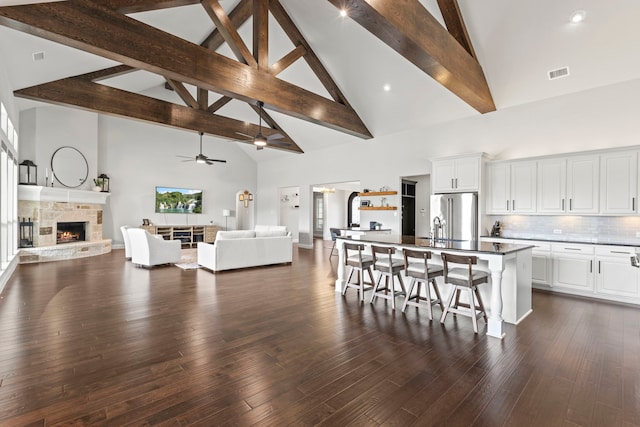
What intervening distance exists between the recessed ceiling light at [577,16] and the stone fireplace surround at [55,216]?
36.7ft

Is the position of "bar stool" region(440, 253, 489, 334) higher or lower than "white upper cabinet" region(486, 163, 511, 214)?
lower

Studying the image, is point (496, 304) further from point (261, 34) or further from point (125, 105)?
point (125, 105)


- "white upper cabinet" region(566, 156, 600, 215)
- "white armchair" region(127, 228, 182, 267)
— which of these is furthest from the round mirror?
"white upper cabinet" region(566, 156, 600, 215)

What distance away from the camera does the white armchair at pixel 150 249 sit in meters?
6.86

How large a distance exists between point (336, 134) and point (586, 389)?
841 centimetres

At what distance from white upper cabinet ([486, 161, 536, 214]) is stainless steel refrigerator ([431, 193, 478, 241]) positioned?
0.34 metres

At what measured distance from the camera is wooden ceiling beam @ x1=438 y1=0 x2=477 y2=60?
4641 millimetres

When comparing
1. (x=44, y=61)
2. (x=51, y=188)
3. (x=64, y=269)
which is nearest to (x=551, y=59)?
(x=44, y=61)

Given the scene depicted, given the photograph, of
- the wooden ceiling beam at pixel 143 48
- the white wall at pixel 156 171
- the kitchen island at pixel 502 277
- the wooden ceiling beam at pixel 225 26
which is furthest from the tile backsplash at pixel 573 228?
the white wall at pixel 156 171

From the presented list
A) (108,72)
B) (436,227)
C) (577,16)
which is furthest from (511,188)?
(108,72)

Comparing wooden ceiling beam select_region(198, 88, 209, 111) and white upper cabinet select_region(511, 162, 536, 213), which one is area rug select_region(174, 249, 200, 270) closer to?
wooden ceiling beam select_region(198, 88, 209, 111)

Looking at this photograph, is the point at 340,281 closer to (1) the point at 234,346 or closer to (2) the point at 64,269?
(1) the point at 234,346

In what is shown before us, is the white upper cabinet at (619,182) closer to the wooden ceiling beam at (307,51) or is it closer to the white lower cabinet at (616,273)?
the white lower cabinet at (616,273)

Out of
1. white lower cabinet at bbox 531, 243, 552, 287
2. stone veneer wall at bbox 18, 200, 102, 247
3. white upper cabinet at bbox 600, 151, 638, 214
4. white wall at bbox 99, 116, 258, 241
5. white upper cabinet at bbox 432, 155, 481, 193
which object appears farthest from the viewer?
white wall at bbox 99, 116, 258, 241
